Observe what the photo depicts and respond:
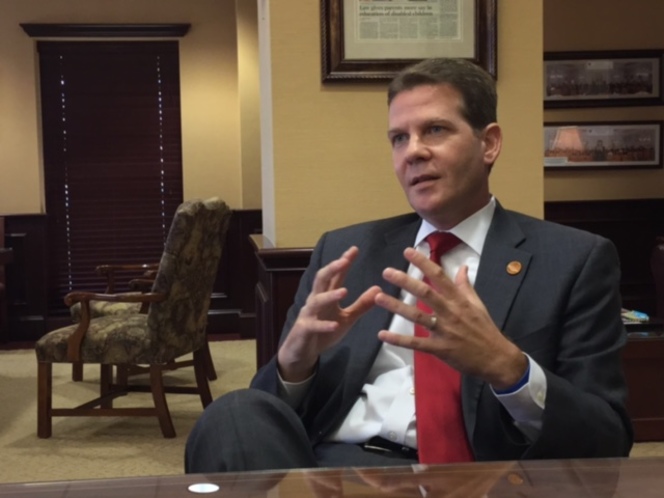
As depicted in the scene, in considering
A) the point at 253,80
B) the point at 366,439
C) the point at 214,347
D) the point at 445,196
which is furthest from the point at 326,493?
the point at 253,80

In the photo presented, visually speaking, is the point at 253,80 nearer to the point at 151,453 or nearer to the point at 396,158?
the point at 151,453

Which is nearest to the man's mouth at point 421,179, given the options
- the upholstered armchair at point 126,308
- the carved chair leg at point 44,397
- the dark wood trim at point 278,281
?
the dark wood trim at point 278,281

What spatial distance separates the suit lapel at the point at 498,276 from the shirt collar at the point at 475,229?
21mm

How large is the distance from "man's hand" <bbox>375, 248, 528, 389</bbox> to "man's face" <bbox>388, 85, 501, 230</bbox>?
0.36 metres

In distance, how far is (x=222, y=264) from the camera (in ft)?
23.3

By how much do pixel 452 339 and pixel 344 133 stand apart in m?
1.65

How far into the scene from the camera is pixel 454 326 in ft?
4.51

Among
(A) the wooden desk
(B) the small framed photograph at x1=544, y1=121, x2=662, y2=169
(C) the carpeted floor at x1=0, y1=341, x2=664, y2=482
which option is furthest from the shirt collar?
(B) the small framed photograph at x1=544, y1=121, x2=662, y2=169

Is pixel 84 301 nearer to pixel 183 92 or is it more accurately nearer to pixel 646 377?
pixel 646 377

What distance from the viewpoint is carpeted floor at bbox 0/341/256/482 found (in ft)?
12.7

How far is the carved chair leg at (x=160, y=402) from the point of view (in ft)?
14.3

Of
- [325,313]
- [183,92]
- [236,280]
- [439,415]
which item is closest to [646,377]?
[439,415]

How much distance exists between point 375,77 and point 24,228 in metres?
4.68

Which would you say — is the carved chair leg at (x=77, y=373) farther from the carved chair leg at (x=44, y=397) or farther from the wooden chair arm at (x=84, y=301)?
the wooden chair arm at (x=84, y=301)
